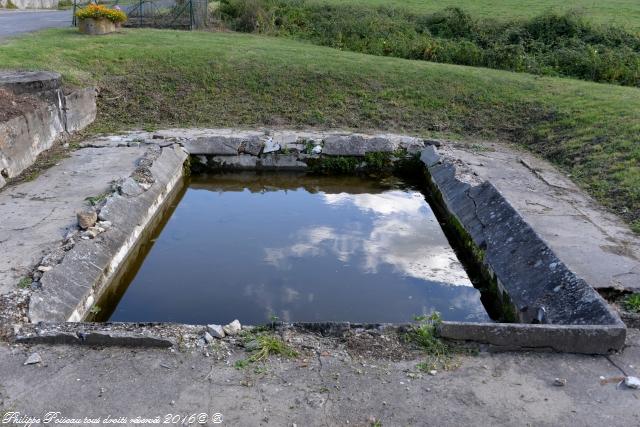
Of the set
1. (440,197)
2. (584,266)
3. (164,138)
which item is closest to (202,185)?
(164,138)

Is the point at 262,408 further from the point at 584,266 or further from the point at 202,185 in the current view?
the point at 202,185

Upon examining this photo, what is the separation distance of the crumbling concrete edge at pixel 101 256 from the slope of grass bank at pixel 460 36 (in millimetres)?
10868

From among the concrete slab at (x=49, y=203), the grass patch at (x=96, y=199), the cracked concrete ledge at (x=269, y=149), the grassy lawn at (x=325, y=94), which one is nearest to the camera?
the concrete slab at (x=49, y=203)

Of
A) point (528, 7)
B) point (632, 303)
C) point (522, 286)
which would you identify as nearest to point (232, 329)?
point (522, 286)

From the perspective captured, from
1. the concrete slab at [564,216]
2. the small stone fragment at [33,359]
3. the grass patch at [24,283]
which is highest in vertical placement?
the concrete slab at [564,216]

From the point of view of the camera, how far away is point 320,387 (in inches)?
173

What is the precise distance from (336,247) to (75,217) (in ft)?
10.7

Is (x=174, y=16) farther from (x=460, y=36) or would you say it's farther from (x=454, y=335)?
(x=454, y=335)

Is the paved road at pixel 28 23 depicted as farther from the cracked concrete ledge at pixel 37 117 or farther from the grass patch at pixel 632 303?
the grass patch at pixel 632 303

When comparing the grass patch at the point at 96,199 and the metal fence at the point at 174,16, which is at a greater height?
the metal fence at the point at 174,16

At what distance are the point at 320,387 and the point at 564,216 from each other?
5.11m

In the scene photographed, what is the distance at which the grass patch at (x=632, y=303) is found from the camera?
18.4 ft

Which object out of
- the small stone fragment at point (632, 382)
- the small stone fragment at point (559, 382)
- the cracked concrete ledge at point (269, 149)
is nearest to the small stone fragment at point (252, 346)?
the small stone fragment at point (559, 382)

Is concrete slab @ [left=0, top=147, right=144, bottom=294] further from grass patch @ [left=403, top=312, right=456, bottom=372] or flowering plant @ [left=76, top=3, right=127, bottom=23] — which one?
flowering plant @ [left=76, top=3, right=127, bottom=23]
